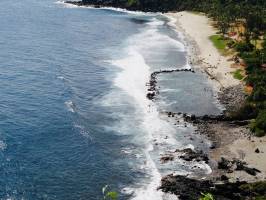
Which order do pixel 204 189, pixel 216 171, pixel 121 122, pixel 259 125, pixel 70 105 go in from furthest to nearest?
1. pixel 70 105
2. pixel 121 122
3. pixel 259 125
4. pixel 216 171
5. pixel 204 189

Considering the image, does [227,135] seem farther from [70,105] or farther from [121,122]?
[70,105]

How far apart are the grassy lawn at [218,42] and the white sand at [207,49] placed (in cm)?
117

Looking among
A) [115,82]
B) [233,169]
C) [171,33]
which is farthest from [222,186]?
[171,33]

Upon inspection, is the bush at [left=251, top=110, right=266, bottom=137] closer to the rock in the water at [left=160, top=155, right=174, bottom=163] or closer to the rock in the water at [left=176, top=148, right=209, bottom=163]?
the rock in the water at [left=176, top=148, right=209, bottom=163]

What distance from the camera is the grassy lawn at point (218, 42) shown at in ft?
462

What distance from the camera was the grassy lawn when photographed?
141m

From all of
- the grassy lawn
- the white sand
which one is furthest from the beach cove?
the grassy lawn

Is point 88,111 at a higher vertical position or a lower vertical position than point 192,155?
higher

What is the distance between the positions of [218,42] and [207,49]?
18.8ft

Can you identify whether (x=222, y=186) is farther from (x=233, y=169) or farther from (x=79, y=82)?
(x=79, y=82)

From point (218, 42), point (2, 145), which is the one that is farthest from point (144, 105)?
point (218, 42)

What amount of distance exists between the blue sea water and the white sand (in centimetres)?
413

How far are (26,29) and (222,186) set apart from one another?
119 m

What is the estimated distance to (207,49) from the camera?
5625 inches
